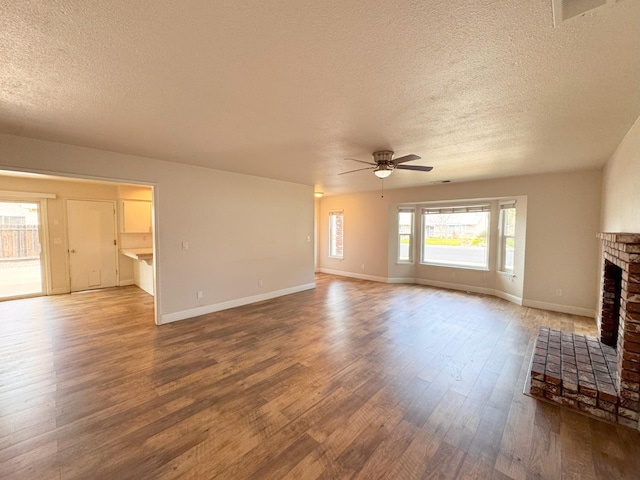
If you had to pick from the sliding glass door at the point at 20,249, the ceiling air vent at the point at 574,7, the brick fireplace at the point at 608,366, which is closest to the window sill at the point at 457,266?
the brick fireplace at the point at 608,366

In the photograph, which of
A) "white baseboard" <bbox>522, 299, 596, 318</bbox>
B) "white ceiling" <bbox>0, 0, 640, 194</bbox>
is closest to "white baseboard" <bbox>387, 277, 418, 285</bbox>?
"white baseboard" <bbox>522, 299, 596, 318</bbox>

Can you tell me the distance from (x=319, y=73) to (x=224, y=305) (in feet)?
14.2

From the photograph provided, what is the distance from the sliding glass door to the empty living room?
51 millimetres

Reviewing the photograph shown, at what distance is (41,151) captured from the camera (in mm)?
3111

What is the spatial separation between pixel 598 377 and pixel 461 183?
4.43 metres

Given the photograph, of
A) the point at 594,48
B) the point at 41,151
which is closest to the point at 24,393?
the point at 41,151

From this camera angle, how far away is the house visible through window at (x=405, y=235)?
7.36 m

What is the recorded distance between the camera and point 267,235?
223 inches

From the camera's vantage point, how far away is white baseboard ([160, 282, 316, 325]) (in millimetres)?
4271

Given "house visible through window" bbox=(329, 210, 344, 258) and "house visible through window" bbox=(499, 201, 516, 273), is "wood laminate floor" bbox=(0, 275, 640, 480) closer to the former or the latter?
"house visible through window" bbox=(499, 201, 516, 273)

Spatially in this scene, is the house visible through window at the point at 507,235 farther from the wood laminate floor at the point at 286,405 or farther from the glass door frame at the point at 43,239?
the glass door frame at the point at 43,239

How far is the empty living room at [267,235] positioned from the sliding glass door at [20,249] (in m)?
0.05

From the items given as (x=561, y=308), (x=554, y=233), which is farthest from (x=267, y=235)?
(x=561, y=308)

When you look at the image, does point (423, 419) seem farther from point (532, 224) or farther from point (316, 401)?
point (532, 224)
